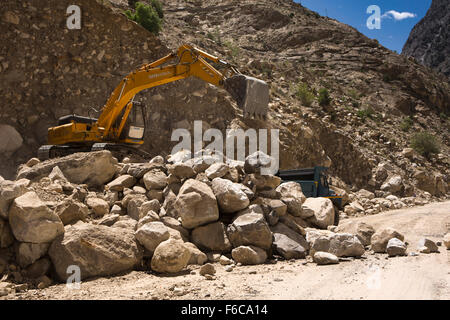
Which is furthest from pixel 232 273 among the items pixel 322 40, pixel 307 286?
pixel 322 40

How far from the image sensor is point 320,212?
677 cm

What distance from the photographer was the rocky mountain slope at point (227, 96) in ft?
41.3

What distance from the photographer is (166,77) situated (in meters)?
9.07

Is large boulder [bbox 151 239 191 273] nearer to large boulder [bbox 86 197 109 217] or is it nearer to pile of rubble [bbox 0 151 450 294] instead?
pile of rubble [bbox 0 151 450 294]

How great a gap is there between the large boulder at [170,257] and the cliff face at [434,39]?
5712 centimetres

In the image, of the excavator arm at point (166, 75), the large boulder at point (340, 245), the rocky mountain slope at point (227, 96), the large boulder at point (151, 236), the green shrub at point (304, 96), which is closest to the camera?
the large boulder at point (151, 236)

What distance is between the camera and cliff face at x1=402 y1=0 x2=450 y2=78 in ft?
172

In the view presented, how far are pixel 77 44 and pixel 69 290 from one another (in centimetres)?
1247

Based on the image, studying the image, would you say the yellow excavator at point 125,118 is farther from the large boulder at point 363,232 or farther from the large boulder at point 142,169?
the large boulder at point 363,232

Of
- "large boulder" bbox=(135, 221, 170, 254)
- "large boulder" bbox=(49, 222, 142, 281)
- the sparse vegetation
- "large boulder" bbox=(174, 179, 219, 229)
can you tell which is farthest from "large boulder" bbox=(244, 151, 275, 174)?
the sparse vegetation

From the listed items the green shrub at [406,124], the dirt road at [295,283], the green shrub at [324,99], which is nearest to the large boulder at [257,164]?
the dirt road at [295,283]

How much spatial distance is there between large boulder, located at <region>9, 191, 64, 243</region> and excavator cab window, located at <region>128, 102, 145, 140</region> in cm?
637

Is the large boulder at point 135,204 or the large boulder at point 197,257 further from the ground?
the large boulder at point 135,204

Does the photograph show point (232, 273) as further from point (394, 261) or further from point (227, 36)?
point (227, 36)
